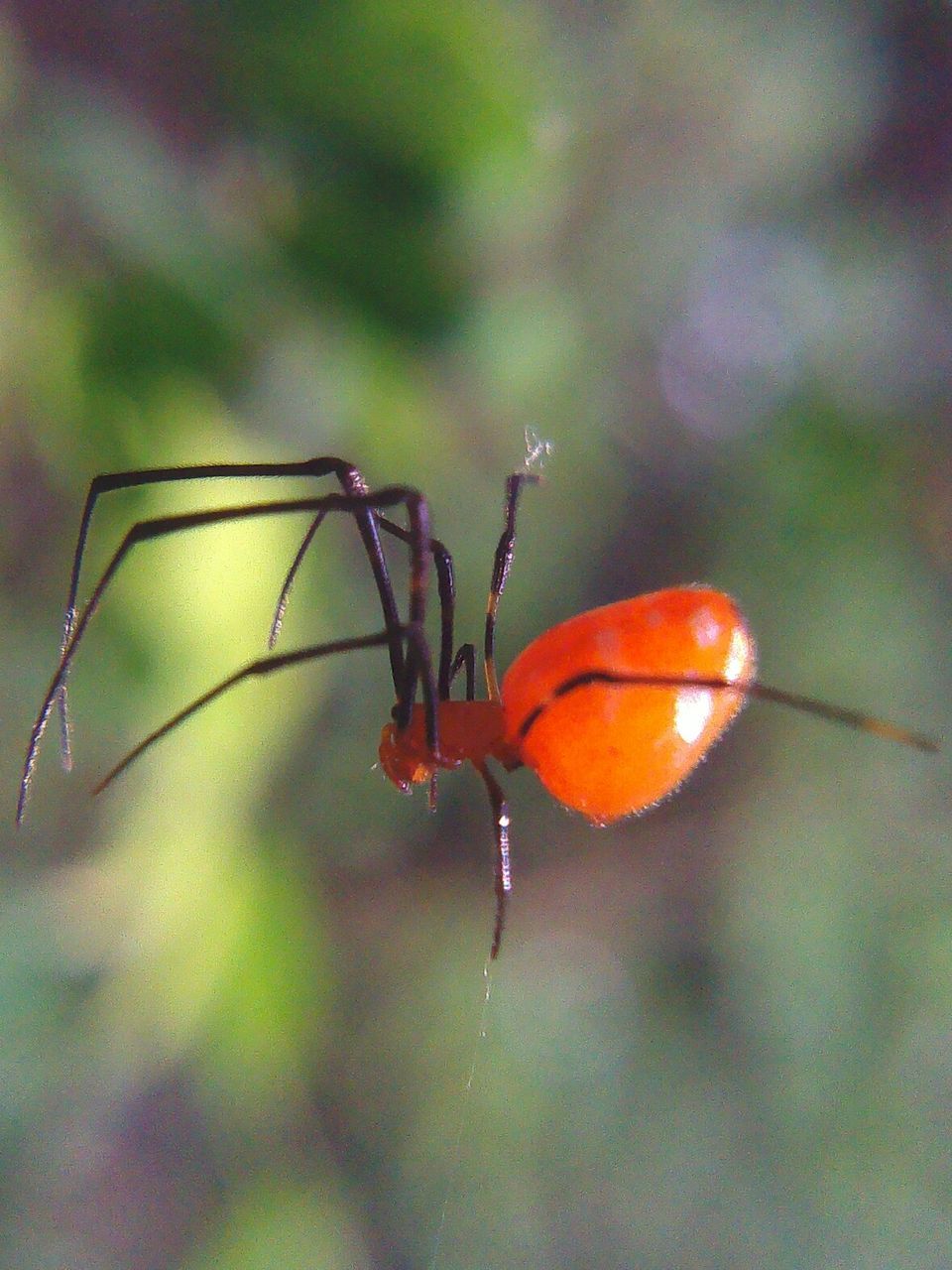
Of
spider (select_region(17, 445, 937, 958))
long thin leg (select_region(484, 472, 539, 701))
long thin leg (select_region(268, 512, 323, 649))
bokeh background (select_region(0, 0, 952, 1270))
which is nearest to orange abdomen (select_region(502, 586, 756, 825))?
spider (select_region(17, 445, 937, 958))

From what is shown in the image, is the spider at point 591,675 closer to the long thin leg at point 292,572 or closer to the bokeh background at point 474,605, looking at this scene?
the long thin leg at point 292,572

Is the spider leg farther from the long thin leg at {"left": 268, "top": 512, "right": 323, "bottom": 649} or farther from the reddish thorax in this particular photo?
→ the long thin leg at {"left": 268, "top": 512, "right": 323, "bottom": 649}

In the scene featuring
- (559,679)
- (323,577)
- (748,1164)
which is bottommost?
(748,1164)

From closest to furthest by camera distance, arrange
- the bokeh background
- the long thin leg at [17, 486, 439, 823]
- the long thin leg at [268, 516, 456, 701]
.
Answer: the long thin leg at [17, 486, 439, 823], the long thin leg at [268, 516, 456, 701], the bokeh background

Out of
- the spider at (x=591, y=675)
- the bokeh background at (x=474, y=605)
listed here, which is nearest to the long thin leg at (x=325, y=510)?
the spider at (x=591, y=675)

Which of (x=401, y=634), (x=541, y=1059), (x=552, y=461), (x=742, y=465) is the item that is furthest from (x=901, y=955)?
(x=401, y=634)

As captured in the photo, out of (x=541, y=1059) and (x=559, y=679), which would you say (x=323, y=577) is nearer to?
(x=559, y=679)
